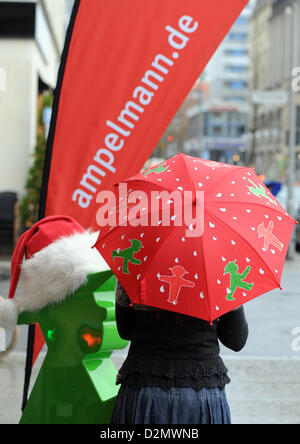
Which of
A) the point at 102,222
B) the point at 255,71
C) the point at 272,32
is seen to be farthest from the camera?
the point at 272,32

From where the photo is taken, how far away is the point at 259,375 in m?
6.86

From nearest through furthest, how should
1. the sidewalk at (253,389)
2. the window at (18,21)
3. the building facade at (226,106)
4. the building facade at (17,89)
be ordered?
the sidewalk at (253,389) → the building facade at (17,89) → the window at (18,21) → the building facade at (226,106)

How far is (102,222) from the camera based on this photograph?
10.5 ft

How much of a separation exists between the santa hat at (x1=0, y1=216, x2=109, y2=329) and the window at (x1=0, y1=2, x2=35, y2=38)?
47.7 ft

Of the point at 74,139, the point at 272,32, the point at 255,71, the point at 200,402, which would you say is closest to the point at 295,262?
the point at 74,139

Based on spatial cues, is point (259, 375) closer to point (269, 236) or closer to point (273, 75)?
point (269, 236)

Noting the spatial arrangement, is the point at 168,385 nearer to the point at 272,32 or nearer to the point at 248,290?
the point at 248,290

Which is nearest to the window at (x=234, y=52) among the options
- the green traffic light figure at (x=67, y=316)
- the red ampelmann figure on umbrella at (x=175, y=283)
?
the green traffic light figure at (x=67, y=316)

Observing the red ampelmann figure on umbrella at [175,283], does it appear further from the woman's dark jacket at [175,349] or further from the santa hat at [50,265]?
the santa hat at [50,265]

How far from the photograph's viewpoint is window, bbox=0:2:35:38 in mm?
17156

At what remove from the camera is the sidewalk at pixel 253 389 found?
553 cm

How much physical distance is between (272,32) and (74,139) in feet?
250

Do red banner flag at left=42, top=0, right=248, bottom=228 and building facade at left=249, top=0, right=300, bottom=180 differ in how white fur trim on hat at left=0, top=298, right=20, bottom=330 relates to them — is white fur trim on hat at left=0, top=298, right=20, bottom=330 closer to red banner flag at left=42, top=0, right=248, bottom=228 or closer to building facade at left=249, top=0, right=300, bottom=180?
red banner flag at left=42, top=0, right=248, bottom=228

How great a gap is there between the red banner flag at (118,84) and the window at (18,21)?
45.6 feet
